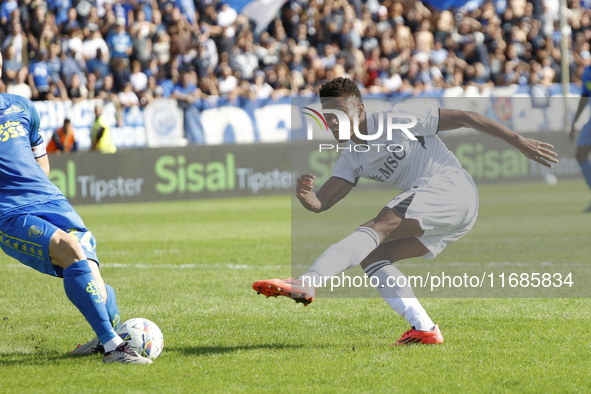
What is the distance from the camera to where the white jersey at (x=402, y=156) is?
5.60 meters

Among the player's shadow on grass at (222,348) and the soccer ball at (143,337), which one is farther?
the player's shadow on grass at (222,348)

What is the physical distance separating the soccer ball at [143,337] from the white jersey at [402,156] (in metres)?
1.56

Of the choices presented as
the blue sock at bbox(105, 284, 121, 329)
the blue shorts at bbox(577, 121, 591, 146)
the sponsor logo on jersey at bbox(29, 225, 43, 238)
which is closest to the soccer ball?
the blue sock at bbox(105, 284, 121, 329)

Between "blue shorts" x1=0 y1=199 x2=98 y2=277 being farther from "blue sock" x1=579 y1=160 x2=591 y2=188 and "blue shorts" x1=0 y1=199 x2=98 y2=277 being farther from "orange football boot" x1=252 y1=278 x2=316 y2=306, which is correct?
"blue sock" x1=579 y1=160 x2=591 y2=188

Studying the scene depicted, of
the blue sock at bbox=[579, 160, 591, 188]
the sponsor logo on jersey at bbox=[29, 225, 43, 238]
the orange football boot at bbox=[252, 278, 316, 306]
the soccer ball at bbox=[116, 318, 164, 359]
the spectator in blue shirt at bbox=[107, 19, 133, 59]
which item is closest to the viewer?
the orange football boot at bbox=[252, 278, 316, 306]

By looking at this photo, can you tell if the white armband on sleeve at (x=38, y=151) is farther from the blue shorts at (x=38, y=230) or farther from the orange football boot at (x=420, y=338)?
the orange football boot at (x=420, y=338)

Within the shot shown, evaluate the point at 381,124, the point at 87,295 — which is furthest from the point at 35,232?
the point at 381,124

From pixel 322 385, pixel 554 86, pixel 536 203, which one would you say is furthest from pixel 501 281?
pixel 554 86

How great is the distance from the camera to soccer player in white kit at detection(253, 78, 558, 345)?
5391 millimetres

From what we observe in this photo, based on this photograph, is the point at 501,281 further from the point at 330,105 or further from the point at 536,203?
the point at 536,203

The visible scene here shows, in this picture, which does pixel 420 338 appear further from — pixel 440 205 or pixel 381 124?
pixel 381 124

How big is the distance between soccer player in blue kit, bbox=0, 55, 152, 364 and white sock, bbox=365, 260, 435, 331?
5.09 feet

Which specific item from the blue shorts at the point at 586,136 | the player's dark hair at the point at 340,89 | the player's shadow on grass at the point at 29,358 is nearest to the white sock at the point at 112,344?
the player's shadow on grass at the point at 29,358

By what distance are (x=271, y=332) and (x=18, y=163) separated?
2099mm
